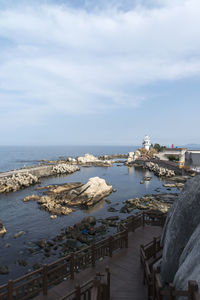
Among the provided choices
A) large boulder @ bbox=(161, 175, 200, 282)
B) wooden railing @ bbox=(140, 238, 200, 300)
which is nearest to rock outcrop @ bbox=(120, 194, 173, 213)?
wooden railing @ bbox=(140, 238, 200, 300)

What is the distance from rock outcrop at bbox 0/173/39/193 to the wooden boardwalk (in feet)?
125

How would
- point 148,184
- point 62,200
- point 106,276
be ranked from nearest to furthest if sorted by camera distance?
A: point 106,276, point 62,200, point 148,184

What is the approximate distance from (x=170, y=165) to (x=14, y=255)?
6120 centimetres

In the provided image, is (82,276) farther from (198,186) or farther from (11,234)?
(11,234)

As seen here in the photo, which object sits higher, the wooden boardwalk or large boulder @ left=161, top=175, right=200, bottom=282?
large boulder @ left=161, top=175, right=200, bottom=282

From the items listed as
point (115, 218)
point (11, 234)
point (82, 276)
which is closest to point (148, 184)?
point (115, 218)

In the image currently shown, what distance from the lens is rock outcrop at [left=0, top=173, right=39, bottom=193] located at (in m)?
44.2

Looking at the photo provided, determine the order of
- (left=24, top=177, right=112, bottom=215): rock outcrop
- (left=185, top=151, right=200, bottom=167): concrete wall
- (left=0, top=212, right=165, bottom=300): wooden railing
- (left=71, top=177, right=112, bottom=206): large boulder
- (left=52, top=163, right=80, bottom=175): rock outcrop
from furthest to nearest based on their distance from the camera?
(left=52, top=163, right=80, bottom=175): rock outcrop < (left=185, top=151, right=200, bottom=167): concrete wall < (left=71, top=177, right=112, bottom=206): large boulder < (left=24, top=177, right=112, bottom=215): rock outcrop < (left=0, top=212, right=165, bottom=300): wooden railing

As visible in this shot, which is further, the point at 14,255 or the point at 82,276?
the point at 14,255

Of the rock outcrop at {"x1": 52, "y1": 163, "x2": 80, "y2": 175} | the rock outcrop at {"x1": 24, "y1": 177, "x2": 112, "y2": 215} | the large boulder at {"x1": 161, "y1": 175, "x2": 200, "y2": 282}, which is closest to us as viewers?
the large boulder at {"x1": 161, "y1": 175, "x2": 200, "y2": 282}

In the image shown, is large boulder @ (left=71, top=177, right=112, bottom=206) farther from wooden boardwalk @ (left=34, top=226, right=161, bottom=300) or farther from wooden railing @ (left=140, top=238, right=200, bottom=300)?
wooden railing @ (left=140, top=238, right=200, bottom=300)

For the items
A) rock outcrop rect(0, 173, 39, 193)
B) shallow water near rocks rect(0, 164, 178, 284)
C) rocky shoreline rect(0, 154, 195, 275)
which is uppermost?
rock outcrop rect(0, 173, 39, 193)

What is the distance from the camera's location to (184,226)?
8336 millimetres

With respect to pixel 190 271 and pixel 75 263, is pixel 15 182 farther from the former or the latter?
pixel 190 271
